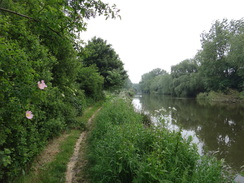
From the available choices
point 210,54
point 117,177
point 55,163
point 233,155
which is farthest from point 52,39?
point 210,54

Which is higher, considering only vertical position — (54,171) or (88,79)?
(88,79)

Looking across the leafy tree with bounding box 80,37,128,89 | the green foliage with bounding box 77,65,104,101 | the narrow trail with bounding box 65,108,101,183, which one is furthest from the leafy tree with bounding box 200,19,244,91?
the narrow trail with bounding box 65,108,101,183

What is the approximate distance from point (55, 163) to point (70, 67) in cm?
364

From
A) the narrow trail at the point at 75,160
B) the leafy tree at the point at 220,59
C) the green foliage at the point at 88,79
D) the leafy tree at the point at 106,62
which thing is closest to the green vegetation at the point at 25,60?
the narrow trail at the point at 75,160

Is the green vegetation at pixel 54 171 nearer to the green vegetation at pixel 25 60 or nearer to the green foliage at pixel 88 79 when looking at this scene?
the green vegetation at pixel 25 60

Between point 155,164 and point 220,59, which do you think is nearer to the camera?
point 155,164

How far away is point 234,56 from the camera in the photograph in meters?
25.8

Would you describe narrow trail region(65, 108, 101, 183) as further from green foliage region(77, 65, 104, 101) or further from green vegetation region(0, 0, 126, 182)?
green foliage region(77, 65, 104, 101)

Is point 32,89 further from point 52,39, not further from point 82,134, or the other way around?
point 82,134

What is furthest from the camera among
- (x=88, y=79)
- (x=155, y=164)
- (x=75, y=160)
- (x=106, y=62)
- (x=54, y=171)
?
(x=106, y=62)

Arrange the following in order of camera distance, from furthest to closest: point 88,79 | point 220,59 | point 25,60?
point 220,59 → point 88,79 → point 25,60

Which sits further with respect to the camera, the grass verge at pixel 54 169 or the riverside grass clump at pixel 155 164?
the grass verge at pixel 54 169

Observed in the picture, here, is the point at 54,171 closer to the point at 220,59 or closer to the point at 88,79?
the point at 88,79

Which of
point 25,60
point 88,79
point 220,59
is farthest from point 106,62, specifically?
point 220,59
